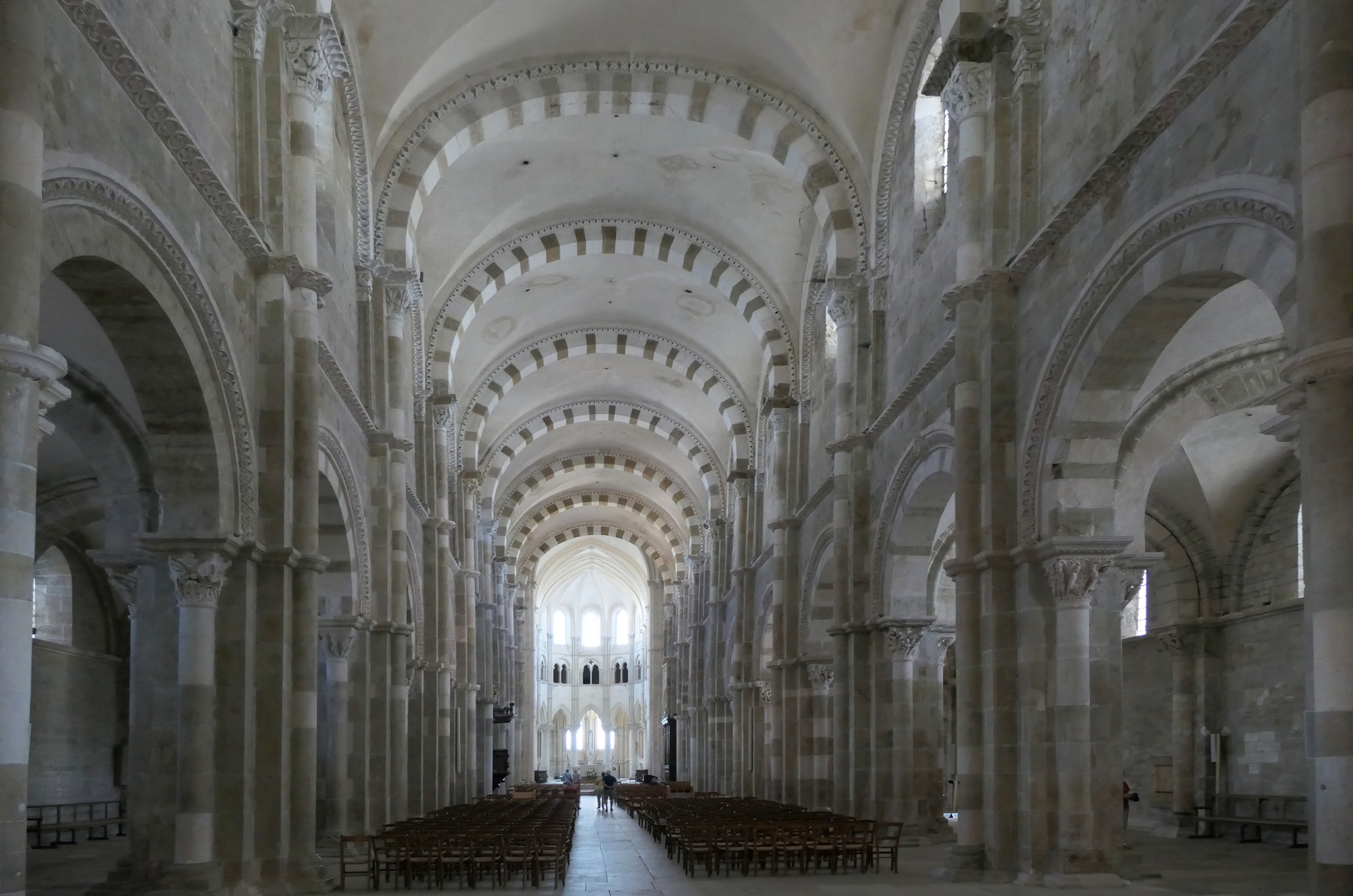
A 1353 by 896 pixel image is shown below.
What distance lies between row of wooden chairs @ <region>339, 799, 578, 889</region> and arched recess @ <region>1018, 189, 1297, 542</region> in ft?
22.3

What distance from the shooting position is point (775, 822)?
1789cm

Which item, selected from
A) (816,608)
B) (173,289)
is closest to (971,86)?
(173,289)

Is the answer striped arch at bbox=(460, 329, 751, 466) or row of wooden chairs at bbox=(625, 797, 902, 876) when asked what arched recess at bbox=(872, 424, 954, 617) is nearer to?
row of wooden chairs at bbox=(625, 797, 902, 876)

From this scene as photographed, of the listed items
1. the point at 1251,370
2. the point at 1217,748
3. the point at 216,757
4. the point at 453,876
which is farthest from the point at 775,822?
the point at 1217,748

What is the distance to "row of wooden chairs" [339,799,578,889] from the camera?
619 inches

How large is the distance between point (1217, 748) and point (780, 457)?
11479 millimetres

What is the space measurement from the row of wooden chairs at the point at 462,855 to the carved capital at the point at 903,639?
6.01 metres

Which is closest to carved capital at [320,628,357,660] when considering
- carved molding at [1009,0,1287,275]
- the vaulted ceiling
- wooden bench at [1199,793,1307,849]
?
the vaulted ceiling

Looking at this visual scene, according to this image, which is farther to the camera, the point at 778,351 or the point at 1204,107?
the point at 778,351

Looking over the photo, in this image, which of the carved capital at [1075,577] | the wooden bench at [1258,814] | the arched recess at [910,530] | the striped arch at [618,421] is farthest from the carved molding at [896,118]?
the striped arch at [618,421]

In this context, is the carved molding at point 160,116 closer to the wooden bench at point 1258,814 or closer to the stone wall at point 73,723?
the stone wall at point 73,723

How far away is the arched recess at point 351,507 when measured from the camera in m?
18.4

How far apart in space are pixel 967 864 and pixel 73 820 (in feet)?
58.5

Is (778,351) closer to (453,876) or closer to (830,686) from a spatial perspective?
(830,686)
